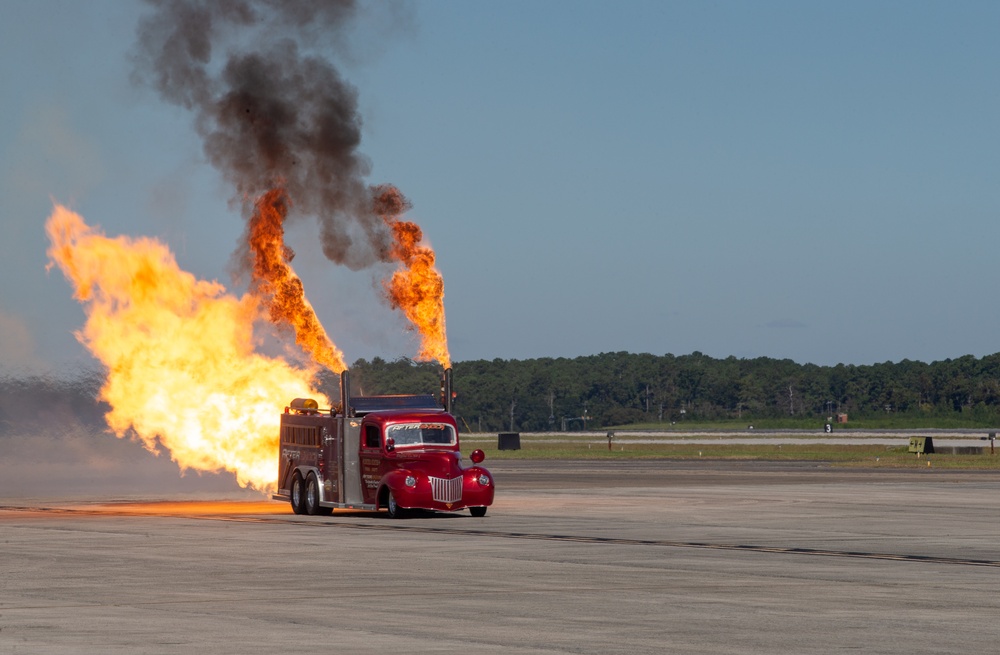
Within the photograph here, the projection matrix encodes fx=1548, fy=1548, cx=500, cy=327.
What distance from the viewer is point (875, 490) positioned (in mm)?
50781

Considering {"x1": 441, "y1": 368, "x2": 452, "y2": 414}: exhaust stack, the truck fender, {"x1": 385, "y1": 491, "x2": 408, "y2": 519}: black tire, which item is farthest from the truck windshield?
{"x1": 441, "y1": 368, "x2": 452, "y2": 414}: exhaust stack

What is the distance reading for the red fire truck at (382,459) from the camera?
1474 inches

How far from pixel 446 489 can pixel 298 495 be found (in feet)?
17.6

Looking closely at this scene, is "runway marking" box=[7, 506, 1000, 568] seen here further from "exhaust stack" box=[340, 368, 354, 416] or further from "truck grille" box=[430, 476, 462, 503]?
"exhaust stack" box=[340, 368, 354, 416]

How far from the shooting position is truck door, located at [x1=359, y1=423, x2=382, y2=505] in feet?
125

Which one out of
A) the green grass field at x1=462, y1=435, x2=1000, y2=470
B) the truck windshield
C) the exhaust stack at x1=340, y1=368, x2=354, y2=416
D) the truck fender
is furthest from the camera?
the green grass field at x1=462, y1=435, x2=1000, y2=470

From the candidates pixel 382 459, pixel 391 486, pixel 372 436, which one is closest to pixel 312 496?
pixel 372 436

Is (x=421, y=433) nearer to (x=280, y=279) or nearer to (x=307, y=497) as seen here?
(x=307, y=497)

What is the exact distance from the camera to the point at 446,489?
37438 millimetres

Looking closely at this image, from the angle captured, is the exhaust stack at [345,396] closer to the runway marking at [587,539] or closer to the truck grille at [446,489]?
the runway marking at [587,539]

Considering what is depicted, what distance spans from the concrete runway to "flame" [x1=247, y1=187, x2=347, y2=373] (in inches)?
202

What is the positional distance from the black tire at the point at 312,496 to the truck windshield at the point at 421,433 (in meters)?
3.04

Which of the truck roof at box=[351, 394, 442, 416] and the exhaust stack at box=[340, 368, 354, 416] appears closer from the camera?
the exhaust stack at box=[340, 368, 354, 416]

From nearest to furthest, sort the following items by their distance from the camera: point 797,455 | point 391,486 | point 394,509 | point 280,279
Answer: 1. point 391,486
2. point 394,509
3. point 280,279
4. point 797,455
